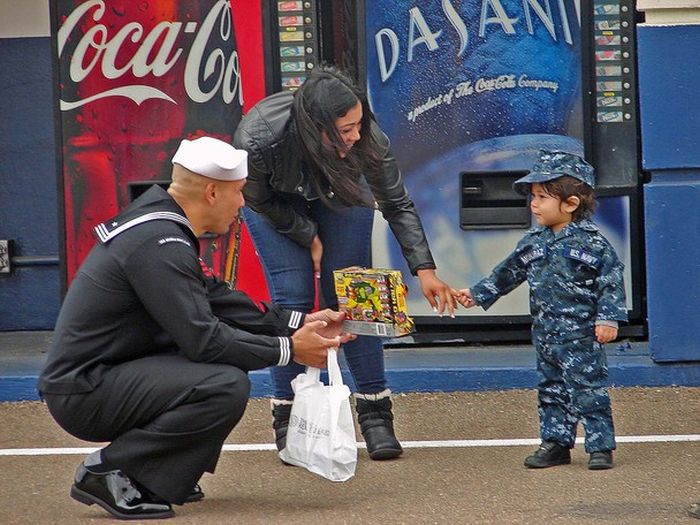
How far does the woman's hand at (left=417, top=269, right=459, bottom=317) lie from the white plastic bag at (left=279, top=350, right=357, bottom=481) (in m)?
0.62

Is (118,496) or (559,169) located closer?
(118,496)

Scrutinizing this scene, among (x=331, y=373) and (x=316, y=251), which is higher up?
(x=316, y=251)

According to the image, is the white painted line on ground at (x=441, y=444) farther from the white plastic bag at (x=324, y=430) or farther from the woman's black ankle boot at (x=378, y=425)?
the white plastic bag at (x=324, y=430)

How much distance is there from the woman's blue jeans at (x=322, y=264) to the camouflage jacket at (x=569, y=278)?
1.62 ft

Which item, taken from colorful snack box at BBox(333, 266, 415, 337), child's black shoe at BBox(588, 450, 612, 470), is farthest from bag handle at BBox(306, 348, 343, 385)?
child's black shoe at BBox(588, 450, 612, 470)

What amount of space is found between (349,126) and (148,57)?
84.9 inches

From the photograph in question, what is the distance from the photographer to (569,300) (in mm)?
5199

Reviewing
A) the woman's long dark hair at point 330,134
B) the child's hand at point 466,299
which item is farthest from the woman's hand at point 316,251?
the child's hand at point 466,299

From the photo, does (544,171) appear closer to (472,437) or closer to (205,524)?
(472,437)

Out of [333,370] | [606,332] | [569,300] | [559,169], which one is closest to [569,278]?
[569,300]

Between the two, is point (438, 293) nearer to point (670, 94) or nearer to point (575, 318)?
point (575, 318)

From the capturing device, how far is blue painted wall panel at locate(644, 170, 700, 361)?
21.5 ft

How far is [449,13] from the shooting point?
696 centimetres

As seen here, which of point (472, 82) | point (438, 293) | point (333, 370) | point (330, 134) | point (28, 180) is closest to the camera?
point (333, 370)
